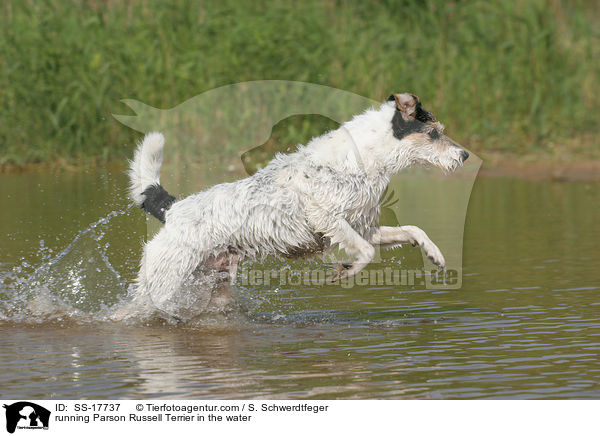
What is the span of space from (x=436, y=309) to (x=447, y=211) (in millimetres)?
4565

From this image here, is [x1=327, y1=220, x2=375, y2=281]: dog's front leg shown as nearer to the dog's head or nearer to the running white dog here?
the running white dog

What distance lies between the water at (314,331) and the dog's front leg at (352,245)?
0.42 meters

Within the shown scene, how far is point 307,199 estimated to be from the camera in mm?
6777

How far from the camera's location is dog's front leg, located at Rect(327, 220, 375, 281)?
6645 mm

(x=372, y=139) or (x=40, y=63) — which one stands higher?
(x=40, y=63)

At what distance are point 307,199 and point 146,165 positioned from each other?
1.17m

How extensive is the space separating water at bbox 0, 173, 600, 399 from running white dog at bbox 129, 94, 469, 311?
54 cm

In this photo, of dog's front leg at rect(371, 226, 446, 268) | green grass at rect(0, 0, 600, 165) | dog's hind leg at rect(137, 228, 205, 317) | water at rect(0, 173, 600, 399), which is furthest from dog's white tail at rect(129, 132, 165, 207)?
green grass at rect(0, 0, 600, 165)

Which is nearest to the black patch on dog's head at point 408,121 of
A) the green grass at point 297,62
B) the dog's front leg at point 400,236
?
the dog's front leg at point 400,236

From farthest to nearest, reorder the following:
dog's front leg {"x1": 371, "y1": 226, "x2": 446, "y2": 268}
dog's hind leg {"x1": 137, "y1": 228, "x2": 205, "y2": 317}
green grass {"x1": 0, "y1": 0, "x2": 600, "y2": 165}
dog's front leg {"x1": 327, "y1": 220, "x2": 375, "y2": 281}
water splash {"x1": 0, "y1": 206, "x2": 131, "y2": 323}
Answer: green grass {"x1": 0, "y1": 0, "x2": 600, "y2": 165}
water splash {"x1": 0, "y1": 206, "x2": 131, "y2": 323}
dog's front leg {"x1": 371, "y1": 226, "x2": 446, "y2": 268}
dog's hind leg {"x1": 137, "y1": 228, "x2": 205, "y2": 317}
dog's front leg {"x1": 327, "y1": 220, "x2": 375, "y2": 281}

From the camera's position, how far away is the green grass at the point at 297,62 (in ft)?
48.9

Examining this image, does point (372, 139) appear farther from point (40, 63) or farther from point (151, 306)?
point (40, 63)

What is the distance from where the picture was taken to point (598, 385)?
17.2 feet

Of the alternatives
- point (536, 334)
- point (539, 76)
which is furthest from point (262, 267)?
point (539, 76)
